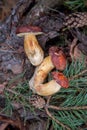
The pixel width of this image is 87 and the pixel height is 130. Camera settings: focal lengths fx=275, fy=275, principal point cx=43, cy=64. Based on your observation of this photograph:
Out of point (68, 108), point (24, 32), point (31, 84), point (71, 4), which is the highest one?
point (71, 4)

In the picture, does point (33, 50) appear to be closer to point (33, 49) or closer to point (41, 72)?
point (33, 49)

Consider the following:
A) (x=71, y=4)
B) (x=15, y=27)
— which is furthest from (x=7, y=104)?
(x=71, y=4)

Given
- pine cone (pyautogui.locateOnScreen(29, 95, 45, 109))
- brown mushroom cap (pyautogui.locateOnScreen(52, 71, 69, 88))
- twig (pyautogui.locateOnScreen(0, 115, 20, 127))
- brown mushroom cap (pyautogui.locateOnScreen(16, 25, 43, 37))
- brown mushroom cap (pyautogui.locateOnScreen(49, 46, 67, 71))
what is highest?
brown mushroom cap (pyautogui.locateOnScreen(16, 25, 43, 37))

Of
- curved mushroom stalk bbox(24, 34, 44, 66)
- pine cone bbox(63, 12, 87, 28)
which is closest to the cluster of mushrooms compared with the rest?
curved mushroom stalk bbox(24, 34, 44, 66)

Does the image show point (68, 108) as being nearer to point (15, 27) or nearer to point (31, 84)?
point (31, 84)

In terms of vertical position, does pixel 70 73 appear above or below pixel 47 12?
below

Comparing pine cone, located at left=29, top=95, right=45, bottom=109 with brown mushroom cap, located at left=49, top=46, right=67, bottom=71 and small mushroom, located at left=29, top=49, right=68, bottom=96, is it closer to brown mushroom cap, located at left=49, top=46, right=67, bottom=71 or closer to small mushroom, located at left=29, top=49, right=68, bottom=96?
small mushroom, located at left=29, top=49, right=68, bottom=96
